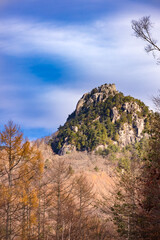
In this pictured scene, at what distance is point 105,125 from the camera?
101500mm

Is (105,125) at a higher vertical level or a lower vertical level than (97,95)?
lower

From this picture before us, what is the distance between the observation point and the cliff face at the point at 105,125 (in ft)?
310

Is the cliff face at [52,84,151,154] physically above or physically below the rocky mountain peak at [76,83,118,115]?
below

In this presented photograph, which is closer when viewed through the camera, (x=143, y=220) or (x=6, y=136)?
(x=143, y=220)

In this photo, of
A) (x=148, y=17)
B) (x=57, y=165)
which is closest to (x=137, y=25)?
(x=148, y=17)

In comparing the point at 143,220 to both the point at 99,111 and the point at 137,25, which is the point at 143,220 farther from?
the point at 99,111

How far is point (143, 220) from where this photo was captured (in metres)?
8.96

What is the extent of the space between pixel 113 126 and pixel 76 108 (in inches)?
1163

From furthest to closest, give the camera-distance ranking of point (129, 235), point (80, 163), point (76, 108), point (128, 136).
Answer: point (76, 108), point (128, 136), point (80, 163), point (129, 235)

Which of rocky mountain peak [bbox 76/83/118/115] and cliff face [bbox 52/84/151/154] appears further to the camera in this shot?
rocky mountain peak [bbox 76/83/118/115]

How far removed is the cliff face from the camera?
94.6 meters

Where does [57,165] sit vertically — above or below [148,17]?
below

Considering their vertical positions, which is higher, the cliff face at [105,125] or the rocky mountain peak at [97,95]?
the rocky mountain peak at [97,95]

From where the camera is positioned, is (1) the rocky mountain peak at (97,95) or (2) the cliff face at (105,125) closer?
(2) the cliff face at (105,125)
